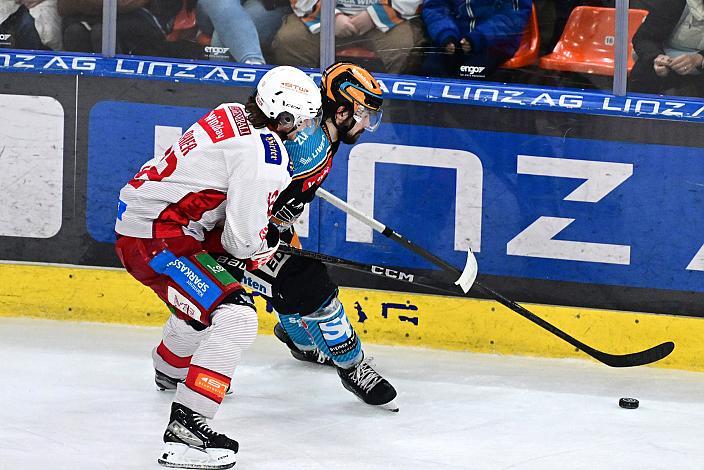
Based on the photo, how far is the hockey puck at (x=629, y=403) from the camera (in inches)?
178

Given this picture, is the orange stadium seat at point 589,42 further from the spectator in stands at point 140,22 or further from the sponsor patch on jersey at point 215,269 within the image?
the sponsor patch on jersey at point 215,269

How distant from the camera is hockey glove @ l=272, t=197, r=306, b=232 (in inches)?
172

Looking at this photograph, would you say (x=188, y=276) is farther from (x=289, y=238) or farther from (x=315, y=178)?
(x=289, y=238)

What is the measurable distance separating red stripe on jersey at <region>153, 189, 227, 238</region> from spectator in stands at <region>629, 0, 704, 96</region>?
79.4 inches

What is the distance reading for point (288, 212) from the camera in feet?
14.4

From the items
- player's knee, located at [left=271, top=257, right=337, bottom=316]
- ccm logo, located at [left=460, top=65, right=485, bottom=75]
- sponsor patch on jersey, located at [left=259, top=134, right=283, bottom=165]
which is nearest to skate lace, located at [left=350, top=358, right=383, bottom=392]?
player's knee, located at [left=271, top=257, right=337, bottom=316]

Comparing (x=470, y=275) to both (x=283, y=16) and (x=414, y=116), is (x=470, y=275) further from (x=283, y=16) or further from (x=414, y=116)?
(x=283, y=16)

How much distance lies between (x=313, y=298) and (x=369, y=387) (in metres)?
0.36

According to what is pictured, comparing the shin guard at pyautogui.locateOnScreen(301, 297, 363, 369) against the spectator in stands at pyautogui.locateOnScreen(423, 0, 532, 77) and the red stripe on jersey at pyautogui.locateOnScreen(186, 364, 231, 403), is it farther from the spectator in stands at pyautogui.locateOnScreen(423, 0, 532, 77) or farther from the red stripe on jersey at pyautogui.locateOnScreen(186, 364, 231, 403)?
the spectator in stands at pyautogui.locateOnScreen(423, 0, 532, 77)

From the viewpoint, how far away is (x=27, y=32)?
5453mm

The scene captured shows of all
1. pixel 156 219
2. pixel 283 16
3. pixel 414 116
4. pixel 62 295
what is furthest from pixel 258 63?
pixel 156 219

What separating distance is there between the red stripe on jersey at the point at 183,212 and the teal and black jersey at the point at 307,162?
1.55 feet

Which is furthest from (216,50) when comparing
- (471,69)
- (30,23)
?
(471,69)

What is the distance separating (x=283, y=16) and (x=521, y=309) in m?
1.63
